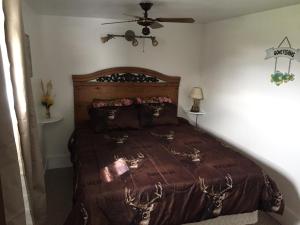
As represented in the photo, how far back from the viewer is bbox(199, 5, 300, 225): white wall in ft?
7.61

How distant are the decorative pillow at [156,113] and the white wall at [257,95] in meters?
0.65

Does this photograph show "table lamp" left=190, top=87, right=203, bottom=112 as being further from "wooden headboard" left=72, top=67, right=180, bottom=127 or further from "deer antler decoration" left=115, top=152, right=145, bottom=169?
"deer antler decoration" left=115, top=152, right=145, bottom=169

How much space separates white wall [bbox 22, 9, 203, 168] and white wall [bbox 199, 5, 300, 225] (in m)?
0.37

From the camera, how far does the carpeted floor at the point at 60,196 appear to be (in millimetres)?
2406

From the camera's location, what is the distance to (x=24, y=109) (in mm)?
1235

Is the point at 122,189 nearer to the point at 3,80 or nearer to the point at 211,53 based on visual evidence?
the point at 3,80

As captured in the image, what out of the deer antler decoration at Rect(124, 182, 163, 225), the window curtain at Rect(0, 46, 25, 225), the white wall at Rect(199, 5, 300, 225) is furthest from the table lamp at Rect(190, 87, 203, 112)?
the window curtain at Rect(0, 46, 25, 225)

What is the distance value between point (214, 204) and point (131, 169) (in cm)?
71

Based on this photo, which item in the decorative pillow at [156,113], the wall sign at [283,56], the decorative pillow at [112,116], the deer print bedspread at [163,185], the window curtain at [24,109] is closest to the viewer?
the window curtain at [24,109]

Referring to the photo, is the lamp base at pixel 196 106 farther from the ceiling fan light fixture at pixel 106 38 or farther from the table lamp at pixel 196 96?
the ceiling fan light fixture at pixel 106 38

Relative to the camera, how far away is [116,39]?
132 inches

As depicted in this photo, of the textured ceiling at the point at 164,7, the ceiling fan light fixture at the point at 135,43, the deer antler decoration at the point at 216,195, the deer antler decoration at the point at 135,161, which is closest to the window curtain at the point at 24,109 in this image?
the deer antler decoration at the point at 135,161

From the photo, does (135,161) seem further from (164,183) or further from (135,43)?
(135,43)

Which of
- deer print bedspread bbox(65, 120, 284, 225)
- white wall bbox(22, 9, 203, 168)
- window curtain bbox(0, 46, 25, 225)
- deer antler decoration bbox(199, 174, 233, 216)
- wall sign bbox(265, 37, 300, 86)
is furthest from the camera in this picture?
white wall bbox(22, 9, 203, 168)
